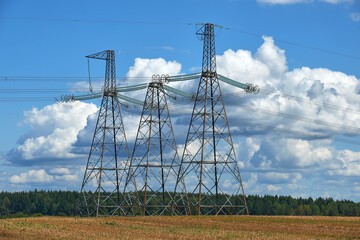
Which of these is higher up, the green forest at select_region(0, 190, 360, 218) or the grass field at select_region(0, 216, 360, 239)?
the green forest at select_region(0, 190, 360, 218)

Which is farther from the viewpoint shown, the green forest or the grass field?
the green forest

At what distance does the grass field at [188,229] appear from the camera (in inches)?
1800

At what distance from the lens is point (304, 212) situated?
144 metres

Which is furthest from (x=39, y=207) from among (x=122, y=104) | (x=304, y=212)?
(x=122, y=104)

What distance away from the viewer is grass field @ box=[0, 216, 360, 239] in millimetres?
45719

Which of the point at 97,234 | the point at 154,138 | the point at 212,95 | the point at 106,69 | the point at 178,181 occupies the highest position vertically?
the point at 106,69

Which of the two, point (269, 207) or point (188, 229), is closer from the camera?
point (188, 229)

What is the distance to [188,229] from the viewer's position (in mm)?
52188

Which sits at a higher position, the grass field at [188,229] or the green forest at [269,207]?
the green forest at [269,207]

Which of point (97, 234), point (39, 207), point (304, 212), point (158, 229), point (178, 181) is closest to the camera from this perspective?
point (97, 234)

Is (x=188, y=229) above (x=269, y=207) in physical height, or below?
below

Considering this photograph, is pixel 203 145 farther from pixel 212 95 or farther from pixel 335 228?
pixel 335 228

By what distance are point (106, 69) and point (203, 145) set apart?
23.4 m

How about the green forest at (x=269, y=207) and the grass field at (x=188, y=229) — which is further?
the green forest at (x=269, y=207)
